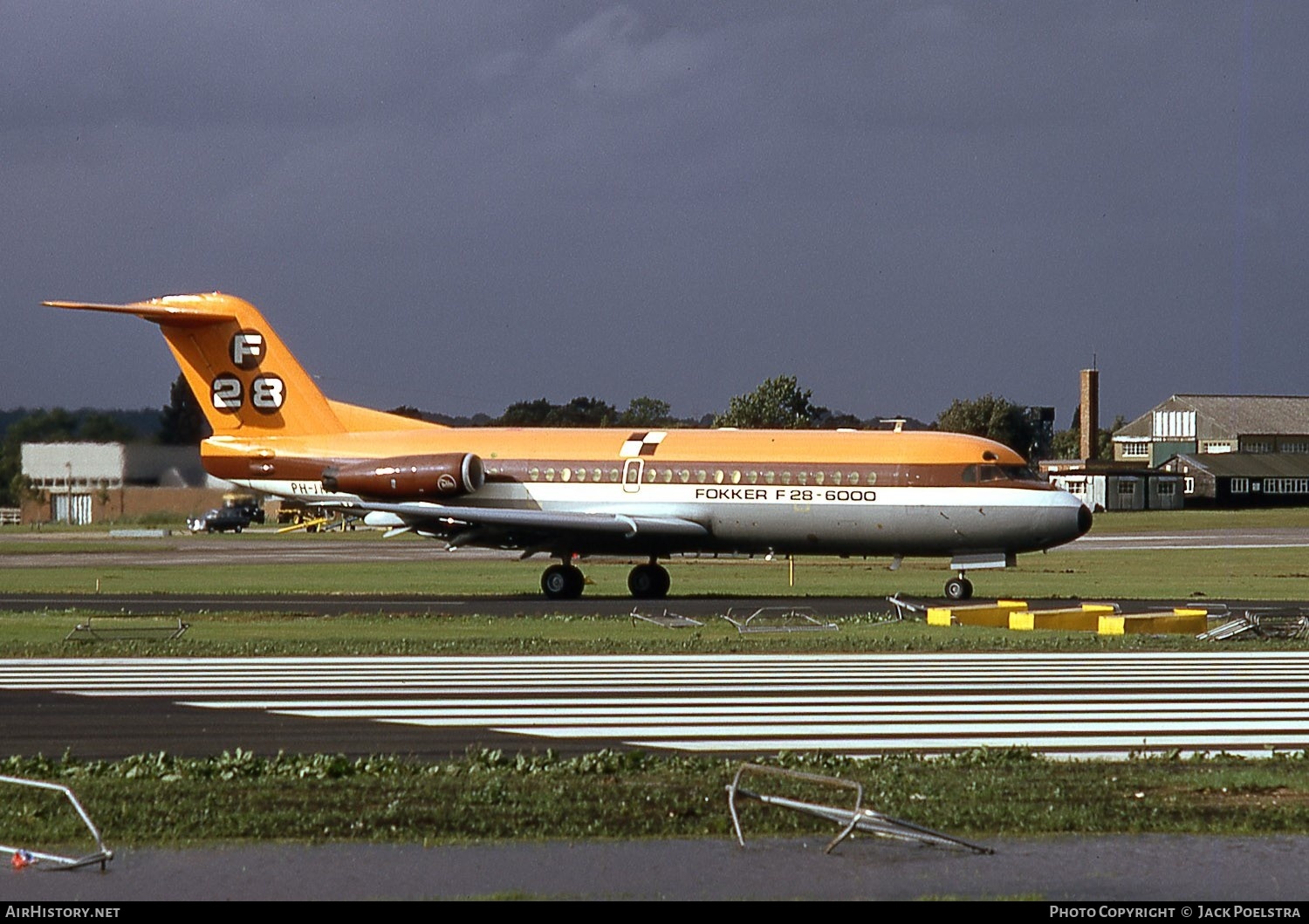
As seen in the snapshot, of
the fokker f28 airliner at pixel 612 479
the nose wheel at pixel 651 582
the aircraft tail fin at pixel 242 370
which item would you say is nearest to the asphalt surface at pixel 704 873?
the fokker f28 airliner at pixel 612 479

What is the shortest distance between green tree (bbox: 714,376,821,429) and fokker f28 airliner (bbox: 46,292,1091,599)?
84.9m

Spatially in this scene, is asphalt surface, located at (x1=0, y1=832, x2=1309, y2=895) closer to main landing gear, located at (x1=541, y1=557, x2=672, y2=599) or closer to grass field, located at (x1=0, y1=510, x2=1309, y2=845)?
grass field, located at (x1=0, y1=510, x2=1309, y2=845)

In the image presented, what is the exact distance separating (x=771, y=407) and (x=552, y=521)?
9126 cm

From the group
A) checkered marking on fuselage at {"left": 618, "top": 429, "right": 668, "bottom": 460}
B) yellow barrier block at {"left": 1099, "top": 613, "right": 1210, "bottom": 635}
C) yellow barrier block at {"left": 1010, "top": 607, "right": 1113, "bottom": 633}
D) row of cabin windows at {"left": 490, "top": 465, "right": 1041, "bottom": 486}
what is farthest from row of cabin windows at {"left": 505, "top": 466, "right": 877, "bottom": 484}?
yellow barrier block at {"left": 1099, "top": 613, "right": 1210, "bottom": 635}

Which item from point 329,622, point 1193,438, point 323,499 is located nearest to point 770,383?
point 1193,438

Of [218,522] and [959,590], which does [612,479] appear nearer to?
[959,590]

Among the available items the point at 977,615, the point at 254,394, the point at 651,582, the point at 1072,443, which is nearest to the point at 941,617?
the point at 977,615

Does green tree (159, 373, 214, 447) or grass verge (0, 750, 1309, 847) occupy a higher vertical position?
green tree (159, 373, 214, 447)

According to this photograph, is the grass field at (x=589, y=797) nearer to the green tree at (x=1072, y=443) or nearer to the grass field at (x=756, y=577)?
the grass field at (x=756, y=577)

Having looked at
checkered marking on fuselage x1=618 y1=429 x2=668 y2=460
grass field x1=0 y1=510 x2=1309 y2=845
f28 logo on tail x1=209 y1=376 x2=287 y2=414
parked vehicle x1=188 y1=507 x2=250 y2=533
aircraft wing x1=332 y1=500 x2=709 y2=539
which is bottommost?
parked vehicle x1=188 y1=507 x2=250 y2=533

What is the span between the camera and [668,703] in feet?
52.5

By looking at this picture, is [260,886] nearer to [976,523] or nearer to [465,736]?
[465,736]

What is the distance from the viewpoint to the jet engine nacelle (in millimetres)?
36438

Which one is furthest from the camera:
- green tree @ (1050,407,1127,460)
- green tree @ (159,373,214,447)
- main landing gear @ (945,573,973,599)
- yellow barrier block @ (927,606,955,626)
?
green tree @ (1050,407,1127,460)
